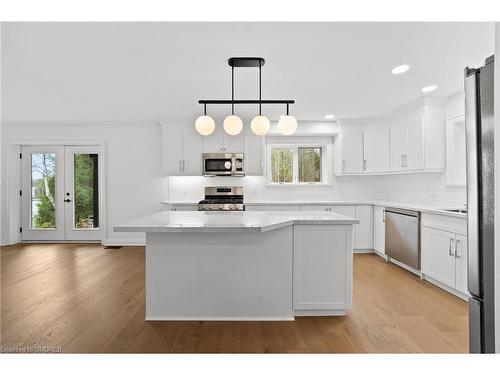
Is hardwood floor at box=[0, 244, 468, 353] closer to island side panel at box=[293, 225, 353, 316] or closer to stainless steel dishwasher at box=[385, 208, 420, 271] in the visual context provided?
island side panel at box=[293, 225, 353, 316]

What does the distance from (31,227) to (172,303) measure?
495 cm

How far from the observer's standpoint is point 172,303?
246 cm

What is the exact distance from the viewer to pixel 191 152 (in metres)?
5.20

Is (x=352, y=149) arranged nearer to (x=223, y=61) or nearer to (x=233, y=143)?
(x=233, y=143)

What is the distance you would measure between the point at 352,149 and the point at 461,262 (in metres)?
2.75

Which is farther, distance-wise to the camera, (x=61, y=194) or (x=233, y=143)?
(x=61, y=194)

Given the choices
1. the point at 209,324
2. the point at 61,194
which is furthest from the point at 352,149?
the point at 61,194

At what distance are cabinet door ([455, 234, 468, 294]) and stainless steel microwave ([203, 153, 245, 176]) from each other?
323cm

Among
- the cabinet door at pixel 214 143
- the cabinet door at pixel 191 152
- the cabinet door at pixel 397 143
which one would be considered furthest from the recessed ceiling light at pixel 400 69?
the cabinet door at pixel 191 152

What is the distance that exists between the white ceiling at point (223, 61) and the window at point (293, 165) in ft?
4.52

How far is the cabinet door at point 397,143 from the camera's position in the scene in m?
4.56

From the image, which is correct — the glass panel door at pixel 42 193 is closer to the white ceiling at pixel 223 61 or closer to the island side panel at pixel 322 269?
the white ceiling at pixel 223 61

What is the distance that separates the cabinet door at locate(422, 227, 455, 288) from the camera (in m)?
3.11

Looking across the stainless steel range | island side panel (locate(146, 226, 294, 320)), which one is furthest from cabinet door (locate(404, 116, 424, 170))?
island side panel (locate(146, 226, 294, 320))
